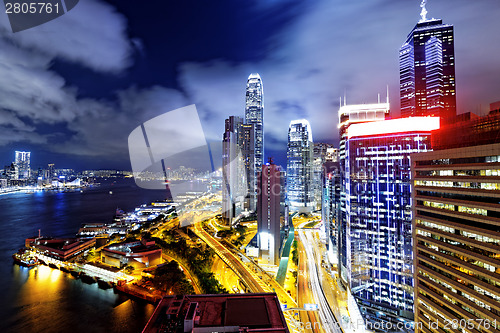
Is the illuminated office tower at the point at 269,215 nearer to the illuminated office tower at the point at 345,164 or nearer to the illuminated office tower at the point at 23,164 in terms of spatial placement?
the illuminated office tower at the point at 345,164

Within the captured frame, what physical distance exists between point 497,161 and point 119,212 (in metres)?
25.7

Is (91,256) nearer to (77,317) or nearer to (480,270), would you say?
(77,317)

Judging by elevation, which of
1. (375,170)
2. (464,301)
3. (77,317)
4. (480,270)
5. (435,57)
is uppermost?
(435,57)

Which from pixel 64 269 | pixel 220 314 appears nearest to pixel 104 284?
pixel 64 269

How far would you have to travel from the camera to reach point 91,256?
12.9 meters

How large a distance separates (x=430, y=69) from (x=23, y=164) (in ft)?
252

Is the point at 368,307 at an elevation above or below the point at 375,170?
below

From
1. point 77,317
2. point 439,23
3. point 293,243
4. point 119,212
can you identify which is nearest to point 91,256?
point 77,317

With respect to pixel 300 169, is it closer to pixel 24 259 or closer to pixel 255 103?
pixel 255 103

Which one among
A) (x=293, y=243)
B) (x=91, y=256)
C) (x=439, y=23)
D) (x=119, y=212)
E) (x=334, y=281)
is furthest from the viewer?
(x=119, y=212)

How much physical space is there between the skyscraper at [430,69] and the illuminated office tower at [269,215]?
55.4ft

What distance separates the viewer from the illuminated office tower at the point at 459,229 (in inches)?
161

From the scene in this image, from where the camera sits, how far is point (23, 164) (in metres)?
52.6

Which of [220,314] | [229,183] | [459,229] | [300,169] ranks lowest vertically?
[220,314]
